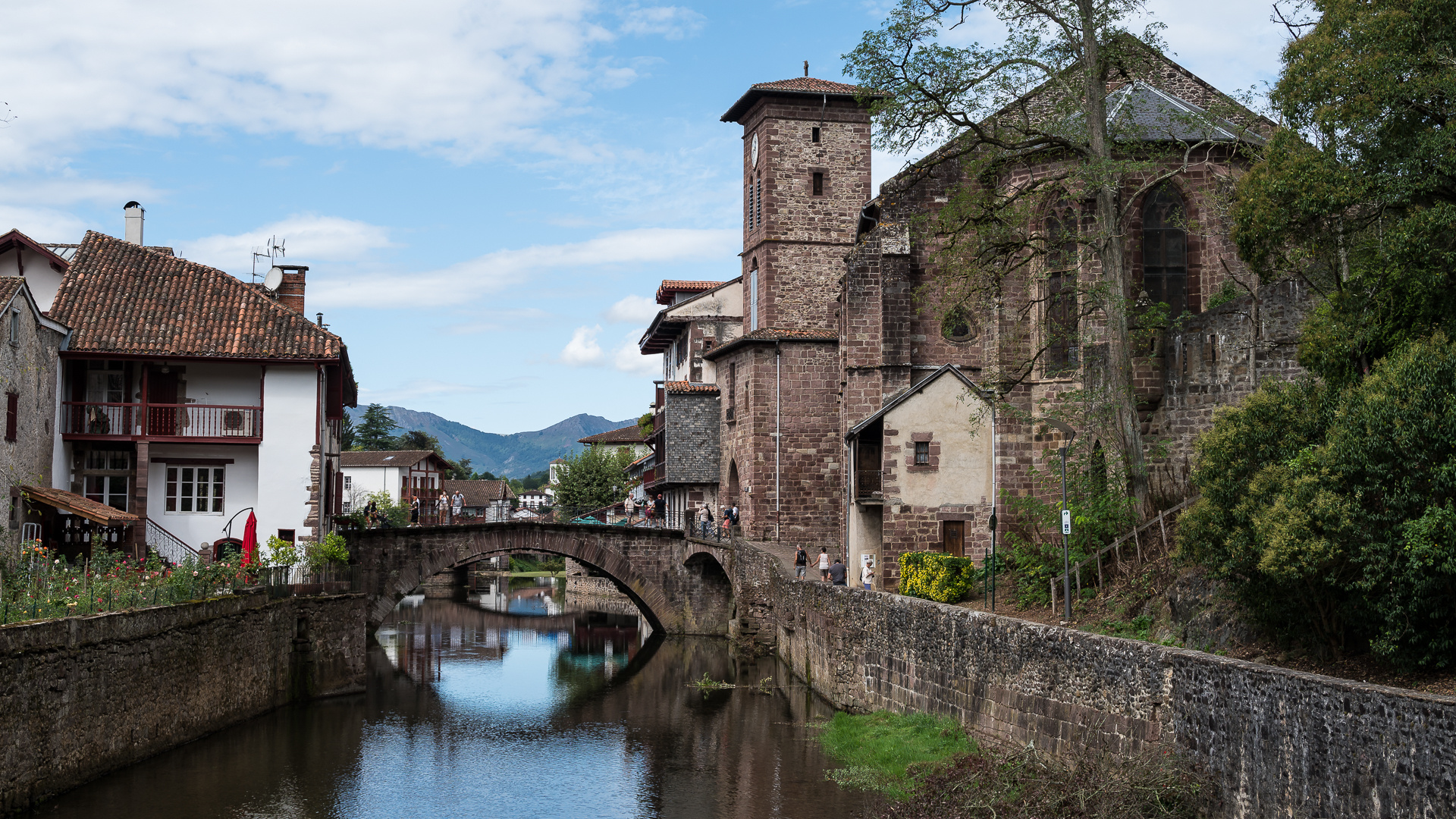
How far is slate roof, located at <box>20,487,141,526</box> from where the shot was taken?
2628cm

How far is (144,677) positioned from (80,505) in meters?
7.57

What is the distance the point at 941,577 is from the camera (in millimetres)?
25812

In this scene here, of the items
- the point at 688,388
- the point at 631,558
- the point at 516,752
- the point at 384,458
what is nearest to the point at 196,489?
the point at 516,752

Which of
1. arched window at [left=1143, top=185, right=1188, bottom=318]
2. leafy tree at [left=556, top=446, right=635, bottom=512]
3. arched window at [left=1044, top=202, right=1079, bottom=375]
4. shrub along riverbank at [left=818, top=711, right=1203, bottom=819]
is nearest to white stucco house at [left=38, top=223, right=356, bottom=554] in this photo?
shrub along riverbank at [left=818, top=711, right=1203, bottom=819]

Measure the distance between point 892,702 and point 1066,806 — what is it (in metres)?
8.97

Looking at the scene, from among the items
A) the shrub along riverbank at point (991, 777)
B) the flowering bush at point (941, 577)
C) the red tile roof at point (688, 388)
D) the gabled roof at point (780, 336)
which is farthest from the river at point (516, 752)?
the red tile roof at point (688, 388)

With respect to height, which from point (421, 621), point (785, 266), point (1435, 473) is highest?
point (785, 266)

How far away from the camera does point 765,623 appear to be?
38.1 meters

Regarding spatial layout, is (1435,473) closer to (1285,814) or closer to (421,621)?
(1285,814)

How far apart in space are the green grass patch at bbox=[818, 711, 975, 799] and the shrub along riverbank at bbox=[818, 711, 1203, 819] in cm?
2

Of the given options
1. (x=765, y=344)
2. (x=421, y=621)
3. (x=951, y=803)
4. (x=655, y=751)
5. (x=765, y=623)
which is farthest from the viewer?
(x=421, y=621)

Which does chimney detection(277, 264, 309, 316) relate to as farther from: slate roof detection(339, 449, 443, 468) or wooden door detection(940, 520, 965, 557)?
slate roof detection(339, 449, 443, 468)

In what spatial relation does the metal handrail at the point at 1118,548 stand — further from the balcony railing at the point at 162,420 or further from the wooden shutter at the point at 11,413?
the wooden shutter at the point at 11,413

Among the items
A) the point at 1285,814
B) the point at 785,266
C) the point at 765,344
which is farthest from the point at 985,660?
the point at 785,266
